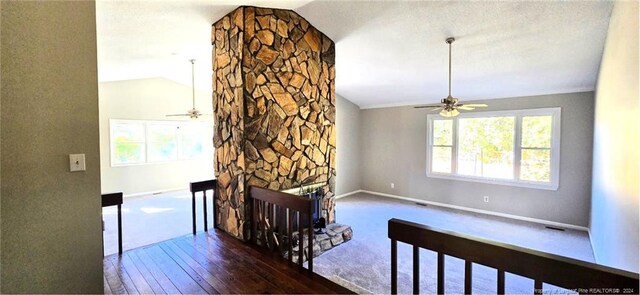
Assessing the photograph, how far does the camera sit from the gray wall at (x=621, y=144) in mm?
1949

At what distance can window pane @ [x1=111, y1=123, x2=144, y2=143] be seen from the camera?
701 centimetres

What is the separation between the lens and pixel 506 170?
5.77 metres

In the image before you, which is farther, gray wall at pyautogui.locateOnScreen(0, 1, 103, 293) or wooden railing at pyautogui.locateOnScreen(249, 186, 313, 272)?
wooden railing at pyautogui.locateOnScreen(249, 186, 313, 272)

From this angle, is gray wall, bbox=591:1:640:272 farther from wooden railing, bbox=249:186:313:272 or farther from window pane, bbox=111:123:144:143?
window pane, bbox=111:123:144:143

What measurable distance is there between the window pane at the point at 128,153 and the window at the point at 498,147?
7568 millimetres

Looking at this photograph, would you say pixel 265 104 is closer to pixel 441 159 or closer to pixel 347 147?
pixel 347 147

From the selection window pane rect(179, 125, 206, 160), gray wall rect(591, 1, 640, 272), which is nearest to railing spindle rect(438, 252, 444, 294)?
gray wall rect(591, 1, 640, 272)

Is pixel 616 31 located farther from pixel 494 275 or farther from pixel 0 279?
pixel 0 279

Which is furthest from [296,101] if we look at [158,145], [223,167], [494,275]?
[158,145]

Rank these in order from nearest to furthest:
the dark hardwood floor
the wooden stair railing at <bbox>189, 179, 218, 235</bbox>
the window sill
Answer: the dark hardwood floor, the wooden stair railing at <bbox>189, 179, 218, 235</bbox>, the window sill

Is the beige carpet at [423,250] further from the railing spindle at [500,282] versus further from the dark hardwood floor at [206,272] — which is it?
the railing spindle at [500,282]

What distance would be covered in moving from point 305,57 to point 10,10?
9.66 feet

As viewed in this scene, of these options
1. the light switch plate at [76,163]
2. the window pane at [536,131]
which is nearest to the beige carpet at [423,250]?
the window pane at [536,131]

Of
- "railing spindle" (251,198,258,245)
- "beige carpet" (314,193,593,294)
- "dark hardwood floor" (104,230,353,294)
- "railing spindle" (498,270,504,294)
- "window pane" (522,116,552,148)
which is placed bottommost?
"beige carpet" (314,193,593,294)
